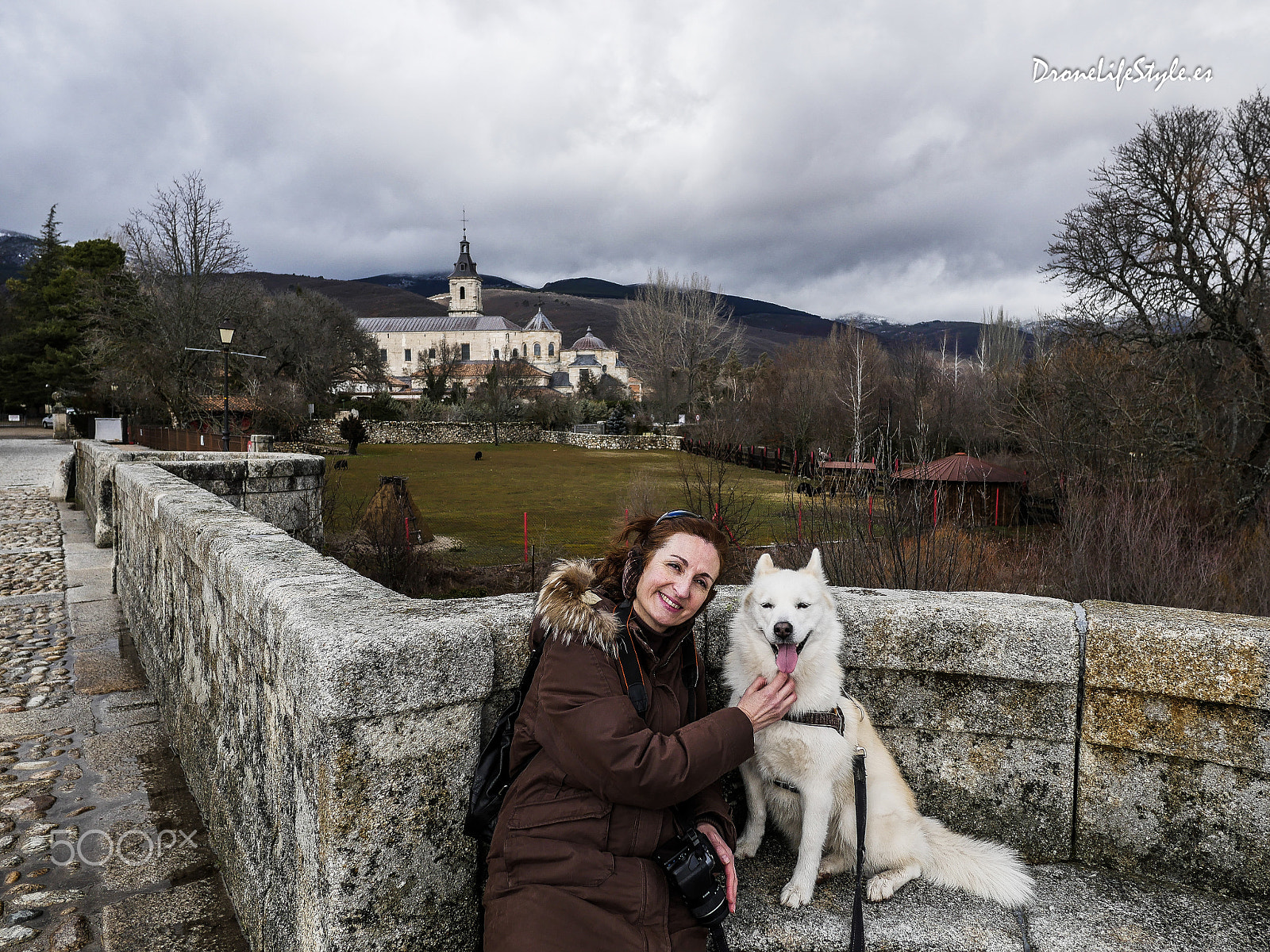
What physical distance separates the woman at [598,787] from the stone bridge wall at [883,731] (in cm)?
28

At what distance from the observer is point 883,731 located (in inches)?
104

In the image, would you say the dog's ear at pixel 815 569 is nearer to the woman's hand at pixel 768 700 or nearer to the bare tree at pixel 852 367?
the woman's hand at pixel 768 700

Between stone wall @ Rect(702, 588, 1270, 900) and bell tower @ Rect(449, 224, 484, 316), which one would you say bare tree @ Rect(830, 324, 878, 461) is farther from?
bell tower @ Rect(449, 224, 484, 316)

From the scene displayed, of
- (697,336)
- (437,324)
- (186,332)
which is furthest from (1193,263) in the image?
(437,324)

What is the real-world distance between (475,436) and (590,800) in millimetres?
59361

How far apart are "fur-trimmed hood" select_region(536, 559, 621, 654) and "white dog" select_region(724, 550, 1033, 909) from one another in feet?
1.71

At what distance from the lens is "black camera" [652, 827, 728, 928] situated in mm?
2002

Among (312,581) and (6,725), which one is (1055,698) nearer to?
(312,581)

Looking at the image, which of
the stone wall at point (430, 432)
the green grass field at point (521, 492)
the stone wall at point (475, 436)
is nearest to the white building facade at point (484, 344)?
the stone wall at point (475, 436)

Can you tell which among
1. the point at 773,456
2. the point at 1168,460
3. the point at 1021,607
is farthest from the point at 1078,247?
the point at 773,456

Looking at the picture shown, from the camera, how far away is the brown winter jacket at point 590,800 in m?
1.92

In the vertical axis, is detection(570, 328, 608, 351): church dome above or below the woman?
above

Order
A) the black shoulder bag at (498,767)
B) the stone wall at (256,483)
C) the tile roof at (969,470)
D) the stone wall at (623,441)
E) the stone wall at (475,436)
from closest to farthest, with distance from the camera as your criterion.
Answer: the black shoulder bag at (498,767) → the stone wall at (256,483) → the tile roof at (969,470) → the stone wall at (623,441) → the stone wall at (475,436)

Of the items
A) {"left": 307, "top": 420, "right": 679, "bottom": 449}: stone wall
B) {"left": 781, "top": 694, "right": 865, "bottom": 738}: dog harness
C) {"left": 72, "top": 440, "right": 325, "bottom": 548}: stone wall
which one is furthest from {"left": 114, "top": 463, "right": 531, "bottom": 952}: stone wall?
{"left": 307, "top": 420, "right": 679, "bottom": 449}: stone wall
